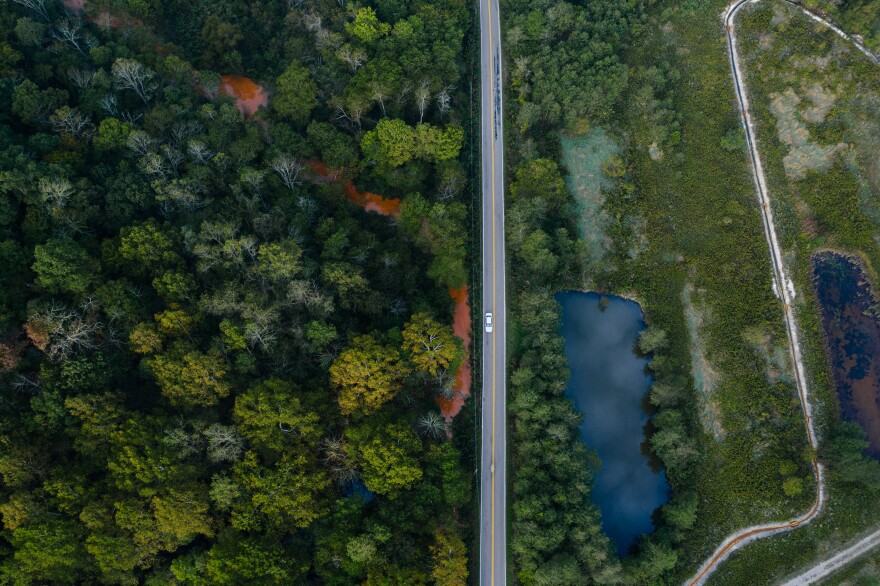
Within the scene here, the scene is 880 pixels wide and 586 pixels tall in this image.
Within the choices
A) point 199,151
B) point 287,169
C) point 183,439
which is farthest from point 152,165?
point 183,439

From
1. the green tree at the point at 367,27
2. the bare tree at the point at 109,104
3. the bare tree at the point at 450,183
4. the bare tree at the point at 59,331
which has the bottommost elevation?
the bare tree at the point at 59,331

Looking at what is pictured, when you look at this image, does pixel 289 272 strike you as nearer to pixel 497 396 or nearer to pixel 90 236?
pixel 90 236

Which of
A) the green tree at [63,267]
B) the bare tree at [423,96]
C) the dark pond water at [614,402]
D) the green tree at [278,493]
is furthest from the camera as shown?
the bare tree at [423,96]

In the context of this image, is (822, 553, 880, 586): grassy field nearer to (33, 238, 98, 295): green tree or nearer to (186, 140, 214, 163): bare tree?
(33, 238, 98, 295): green tree

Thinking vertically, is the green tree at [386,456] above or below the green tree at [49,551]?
above

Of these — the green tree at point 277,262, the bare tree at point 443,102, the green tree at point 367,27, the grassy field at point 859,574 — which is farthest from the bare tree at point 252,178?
the grassy field at point 859,574

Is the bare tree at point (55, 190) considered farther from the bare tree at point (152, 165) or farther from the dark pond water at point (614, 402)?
the dark pond water at point (614, 402)

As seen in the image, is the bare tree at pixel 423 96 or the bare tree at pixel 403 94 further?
the bare tree at pixel 403 94
